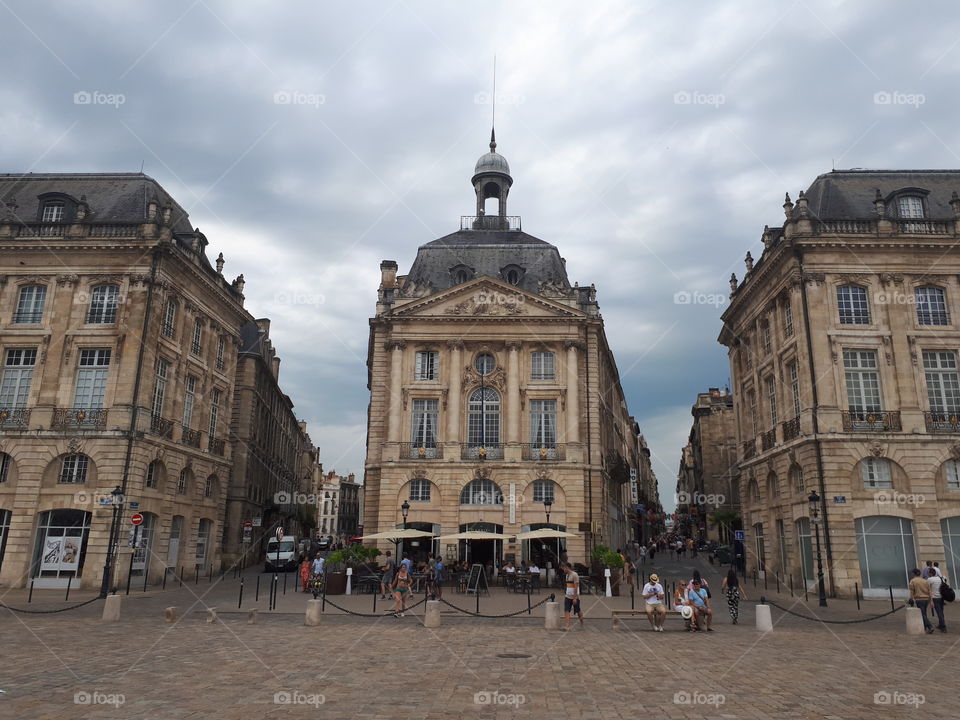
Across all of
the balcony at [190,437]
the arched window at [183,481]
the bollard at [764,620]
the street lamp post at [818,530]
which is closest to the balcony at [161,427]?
the balcony at [190,437]

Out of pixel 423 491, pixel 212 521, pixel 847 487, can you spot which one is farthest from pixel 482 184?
pixel 847 487

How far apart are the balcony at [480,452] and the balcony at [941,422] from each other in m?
20.0

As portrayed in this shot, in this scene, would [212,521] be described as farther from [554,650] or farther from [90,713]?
[90,713]

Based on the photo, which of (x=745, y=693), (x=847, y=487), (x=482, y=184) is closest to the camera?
(x=745, y=693)

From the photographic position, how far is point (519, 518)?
126ft

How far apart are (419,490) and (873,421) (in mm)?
22155

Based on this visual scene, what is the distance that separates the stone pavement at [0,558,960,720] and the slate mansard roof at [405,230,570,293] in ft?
89.0

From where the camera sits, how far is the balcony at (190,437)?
34559 millimetres

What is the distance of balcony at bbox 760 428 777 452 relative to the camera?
111 feet

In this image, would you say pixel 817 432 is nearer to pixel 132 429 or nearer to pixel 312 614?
pixel 312 614

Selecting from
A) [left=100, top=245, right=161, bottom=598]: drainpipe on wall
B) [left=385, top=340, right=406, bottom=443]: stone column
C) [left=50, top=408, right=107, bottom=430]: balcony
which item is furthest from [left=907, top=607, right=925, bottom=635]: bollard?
[left=50, top=408, right=107, bottom=430]: balcony

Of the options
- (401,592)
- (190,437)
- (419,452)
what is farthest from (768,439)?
(190,437)

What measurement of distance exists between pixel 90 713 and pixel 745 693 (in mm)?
8993

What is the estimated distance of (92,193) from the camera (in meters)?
35.5
